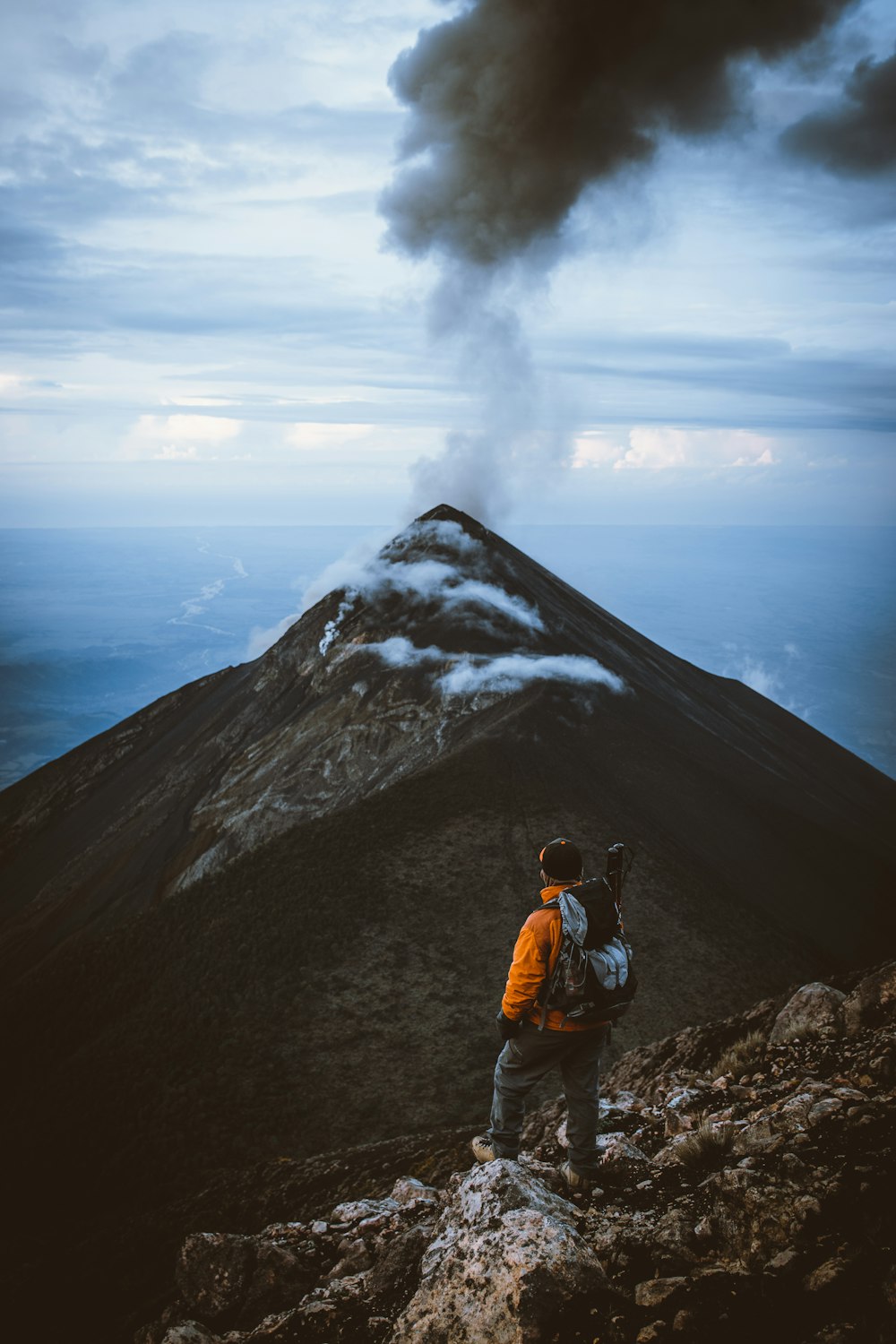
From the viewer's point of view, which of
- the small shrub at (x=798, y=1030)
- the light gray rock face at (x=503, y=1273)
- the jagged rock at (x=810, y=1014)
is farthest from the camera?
the jagged rock at (x=810, y=1014)

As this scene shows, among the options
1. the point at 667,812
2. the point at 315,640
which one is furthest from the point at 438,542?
the point at 667,812

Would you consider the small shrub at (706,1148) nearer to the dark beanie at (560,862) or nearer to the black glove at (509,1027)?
the black glove at (509,1027)

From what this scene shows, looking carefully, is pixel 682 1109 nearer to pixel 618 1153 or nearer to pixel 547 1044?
pixel 618 1153

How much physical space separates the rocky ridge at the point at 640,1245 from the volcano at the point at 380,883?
3.41 meters

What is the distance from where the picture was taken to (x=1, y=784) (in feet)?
528

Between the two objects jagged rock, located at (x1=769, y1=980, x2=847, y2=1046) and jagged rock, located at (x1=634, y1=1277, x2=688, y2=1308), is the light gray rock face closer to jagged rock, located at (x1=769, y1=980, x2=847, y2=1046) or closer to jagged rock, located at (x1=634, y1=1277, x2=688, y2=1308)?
jagged rock, located at (x1=634, y1=1277, x2=688, y2=1308)

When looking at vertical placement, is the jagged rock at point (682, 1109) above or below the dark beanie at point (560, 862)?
below

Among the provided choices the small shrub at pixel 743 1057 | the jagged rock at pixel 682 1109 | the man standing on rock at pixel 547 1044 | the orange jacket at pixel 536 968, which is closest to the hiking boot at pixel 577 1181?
the man standing on rock at pixel 547 1044

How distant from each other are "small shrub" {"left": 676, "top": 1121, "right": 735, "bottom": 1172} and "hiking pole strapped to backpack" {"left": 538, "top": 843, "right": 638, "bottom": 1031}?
1027mm

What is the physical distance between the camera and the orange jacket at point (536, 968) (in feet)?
18.8

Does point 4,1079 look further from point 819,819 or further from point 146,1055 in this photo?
point 819,819

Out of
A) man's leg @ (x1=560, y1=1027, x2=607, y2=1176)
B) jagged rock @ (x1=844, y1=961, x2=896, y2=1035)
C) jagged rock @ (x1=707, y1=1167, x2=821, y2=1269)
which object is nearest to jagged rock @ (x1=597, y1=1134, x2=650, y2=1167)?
man's leg @ (x1=560, y1=1027, x2=607, y2=1176)

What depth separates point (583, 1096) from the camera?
19.8 feet

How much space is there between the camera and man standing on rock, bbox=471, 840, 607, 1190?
18.9 feet
